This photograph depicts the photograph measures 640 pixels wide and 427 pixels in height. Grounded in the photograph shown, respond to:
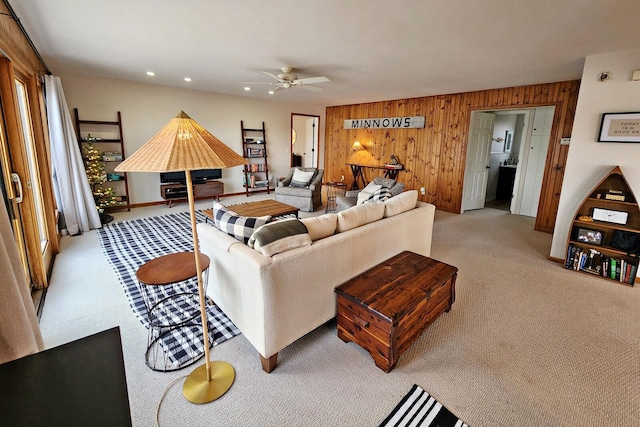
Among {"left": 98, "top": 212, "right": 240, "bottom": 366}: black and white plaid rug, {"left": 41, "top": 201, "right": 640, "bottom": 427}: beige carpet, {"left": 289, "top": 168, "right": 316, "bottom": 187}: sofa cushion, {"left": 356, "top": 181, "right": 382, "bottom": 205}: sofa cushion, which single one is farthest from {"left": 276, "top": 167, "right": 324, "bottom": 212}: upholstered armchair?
{"left": 41, "top": 201, "right": 640, "bottom": 427}: beige carpet

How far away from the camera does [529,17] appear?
2.22 meters

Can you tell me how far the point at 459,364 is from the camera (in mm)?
1891

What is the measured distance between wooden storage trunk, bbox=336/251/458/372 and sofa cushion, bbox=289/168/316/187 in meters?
3.50

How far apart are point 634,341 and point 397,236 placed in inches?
71.8

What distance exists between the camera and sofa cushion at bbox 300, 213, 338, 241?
6.68ft

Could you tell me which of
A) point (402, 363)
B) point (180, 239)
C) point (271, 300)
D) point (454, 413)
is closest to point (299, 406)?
point (271, 300)

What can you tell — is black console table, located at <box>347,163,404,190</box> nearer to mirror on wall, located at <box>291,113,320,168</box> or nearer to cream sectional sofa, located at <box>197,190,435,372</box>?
mirror on wall, located at <box>291,113,320,168</box>

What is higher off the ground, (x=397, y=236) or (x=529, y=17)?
(x=529, y=17)

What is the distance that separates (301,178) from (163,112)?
298 cm

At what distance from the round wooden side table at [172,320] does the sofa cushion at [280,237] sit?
0.42m

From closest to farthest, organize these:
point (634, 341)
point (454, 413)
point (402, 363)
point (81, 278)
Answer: point (454, 413), point (402, 363), point (634, 341), point (81, 278)

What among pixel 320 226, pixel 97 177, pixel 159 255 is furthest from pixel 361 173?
pixel 320 226

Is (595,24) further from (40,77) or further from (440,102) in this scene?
(40,77)

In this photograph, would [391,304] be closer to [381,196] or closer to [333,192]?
[381,196]
